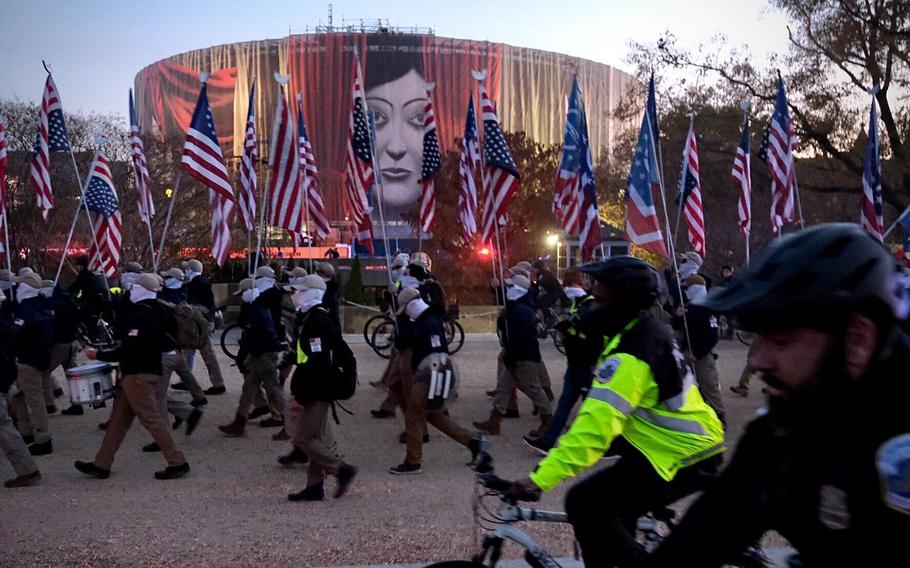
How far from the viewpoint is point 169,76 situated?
73875 mm

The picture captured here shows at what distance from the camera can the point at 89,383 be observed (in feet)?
26.4

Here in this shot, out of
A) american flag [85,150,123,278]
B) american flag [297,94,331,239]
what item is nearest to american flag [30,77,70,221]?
american flag [85,150,123,278]

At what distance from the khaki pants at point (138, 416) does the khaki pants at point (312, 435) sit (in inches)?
49.3

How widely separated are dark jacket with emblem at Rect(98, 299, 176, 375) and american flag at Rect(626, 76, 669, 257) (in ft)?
20.4

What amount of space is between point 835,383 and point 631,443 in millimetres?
1939

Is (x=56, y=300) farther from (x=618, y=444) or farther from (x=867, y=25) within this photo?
(x=867, y=25)

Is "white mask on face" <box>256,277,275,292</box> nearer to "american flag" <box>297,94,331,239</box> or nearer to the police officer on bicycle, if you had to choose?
"american flag" <box>297,94,331,239</box>

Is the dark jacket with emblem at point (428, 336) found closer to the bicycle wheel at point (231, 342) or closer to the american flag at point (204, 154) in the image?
the american flag at point (204, 154)

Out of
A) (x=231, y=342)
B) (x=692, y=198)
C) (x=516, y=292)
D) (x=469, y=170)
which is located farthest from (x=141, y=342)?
(x=231, y=342)

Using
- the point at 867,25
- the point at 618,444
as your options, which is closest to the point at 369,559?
the point at 618,444

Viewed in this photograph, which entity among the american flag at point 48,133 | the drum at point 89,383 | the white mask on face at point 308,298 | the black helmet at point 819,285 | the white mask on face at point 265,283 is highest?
the american flag at point 48,133

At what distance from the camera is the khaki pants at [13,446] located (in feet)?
23.0

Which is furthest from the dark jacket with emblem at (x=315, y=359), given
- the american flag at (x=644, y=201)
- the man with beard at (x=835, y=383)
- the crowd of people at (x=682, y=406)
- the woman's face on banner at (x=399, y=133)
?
the woman's face on banner at (x=399, y=133)

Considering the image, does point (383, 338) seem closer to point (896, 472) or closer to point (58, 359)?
point (58, 359)
